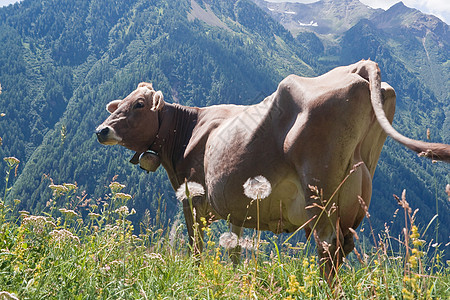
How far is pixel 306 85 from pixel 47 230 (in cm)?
326

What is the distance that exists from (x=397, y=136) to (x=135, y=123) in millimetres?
5616

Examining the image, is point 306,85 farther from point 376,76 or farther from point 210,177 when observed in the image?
point 210,177

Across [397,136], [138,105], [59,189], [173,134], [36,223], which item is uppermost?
[397,136]

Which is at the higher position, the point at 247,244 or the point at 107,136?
the point at 247,244

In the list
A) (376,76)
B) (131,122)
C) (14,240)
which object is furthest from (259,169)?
(131,122)

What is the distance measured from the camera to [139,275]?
398 centimetres

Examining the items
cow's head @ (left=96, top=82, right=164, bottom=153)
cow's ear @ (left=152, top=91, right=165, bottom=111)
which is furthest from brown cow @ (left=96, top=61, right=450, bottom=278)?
cow's head @ (left=96, top=82, right=164, bottom=153)

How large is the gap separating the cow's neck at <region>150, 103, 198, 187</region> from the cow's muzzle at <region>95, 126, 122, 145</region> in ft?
2.26

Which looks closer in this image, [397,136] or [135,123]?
[397,136]

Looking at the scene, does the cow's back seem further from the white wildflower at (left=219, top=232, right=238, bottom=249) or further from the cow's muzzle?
the cow's muzzle

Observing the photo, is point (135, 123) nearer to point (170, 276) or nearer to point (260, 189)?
point (260, 189)

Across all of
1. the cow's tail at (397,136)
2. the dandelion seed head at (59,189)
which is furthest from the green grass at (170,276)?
the dandelion seed head at (59,189)

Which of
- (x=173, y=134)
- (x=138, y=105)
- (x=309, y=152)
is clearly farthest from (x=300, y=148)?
(x=138, y=105)

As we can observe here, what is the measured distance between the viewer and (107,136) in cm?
850
